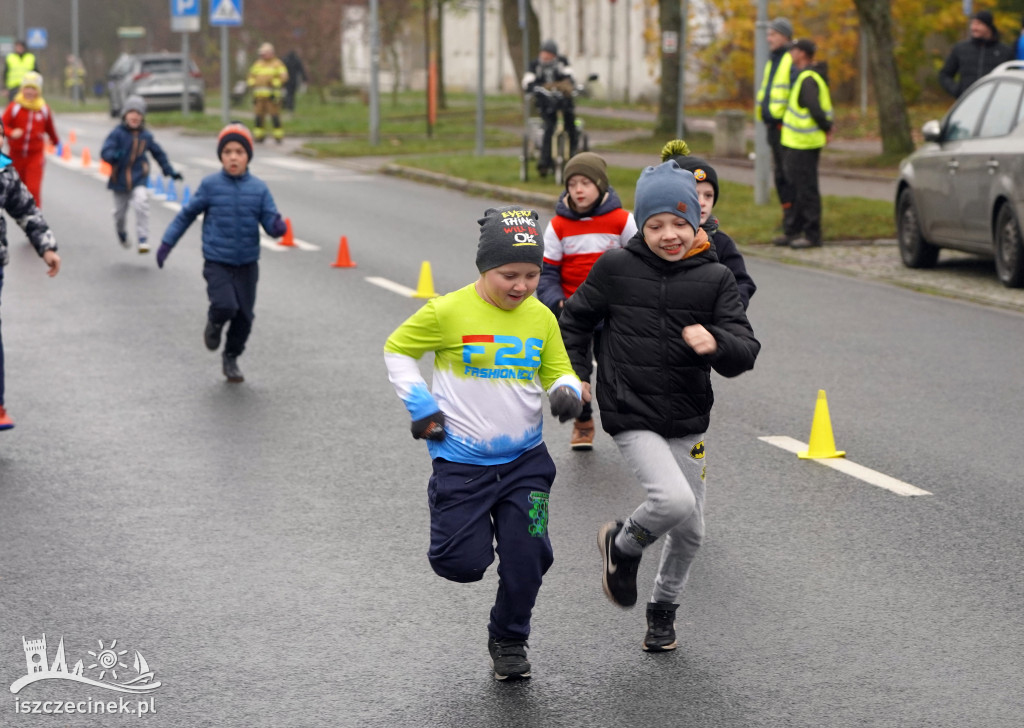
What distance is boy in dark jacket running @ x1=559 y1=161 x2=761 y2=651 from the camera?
532 cm

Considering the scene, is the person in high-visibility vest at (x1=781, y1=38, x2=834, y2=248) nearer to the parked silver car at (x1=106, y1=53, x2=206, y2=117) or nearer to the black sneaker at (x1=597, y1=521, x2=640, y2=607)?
the black sneaker at (x1=597, y1=521, x2=640, y2=607)

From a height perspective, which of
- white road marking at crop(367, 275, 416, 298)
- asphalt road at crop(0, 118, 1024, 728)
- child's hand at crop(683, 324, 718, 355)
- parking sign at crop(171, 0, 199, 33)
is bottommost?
asphalt road at crop(0, 118, 1024, 728)

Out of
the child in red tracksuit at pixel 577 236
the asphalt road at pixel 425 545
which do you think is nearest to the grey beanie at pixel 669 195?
the asphalt road at pixel 425 545

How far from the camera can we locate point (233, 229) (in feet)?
33.6

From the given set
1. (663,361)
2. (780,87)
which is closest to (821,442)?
(663,361)

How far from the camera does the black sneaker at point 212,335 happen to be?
10518 mm

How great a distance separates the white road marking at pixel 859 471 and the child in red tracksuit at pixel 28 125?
11420mm

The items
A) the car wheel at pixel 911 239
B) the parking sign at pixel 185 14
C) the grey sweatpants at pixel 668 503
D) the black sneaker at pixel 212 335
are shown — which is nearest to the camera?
the grey sweatpants at pixel 668 503

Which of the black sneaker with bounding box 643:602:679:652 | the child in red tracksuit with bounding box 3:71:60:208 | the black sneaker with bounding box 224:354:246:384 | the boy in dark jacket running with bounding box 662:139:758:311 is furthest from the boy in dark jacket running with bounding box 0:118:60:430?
the child in red tracksuit with bounding box 3:71:60:208

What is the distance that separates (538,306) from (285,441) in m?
3.69

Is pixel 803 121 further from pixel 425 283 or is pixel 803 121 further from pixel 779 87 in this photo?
pixel 425 283

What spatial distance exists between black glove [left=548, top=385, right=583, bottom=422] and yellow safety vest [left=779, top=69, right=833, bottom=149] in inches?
488

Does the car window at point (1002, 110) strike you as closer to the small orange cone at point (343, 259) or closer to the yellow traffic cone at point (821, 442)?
the small orange cone at point (343, 259)

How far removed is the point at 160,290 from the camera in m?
14.5
